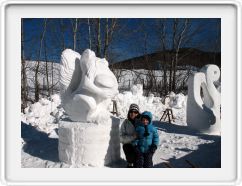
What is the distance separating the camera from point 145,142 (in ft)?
17.5

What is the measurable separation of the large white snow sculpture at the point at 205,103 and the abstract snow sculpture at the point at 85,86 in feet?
12.4

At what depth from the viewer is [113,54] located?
14.1 m

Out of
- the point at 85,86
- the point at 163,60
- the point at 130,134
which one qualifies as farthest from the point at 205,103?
the point at 163,60

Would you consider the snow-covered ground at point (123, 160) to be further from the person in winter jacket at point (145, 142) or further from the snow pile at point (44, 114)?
the person in winter jacket at point (145, 142)

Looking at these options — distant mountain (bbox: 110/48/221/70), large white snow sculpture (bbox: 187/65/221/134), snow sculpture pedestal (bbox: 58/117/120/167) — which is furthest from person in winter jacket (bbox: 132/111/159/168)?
distant mountain (bbox: 110/48/221/70)

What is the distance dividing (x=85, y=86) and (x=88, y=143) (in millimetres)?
943

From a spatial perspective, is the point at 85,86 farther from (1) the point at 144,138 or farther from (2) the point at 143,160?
(2) the point at 143,160

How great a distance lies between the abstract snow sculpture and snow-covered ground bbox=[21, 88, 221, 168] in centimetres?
95

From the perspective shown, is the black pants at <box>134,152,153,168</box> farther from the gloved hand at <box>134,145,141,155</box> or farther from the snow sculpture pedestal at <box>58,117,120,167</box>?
the snow sculpture pedestal at <box>58,117,120,167</box>

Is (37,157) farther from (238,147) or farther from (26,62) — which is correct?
(26,62)

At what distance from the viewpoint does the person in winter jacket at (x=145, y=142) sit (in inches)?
209

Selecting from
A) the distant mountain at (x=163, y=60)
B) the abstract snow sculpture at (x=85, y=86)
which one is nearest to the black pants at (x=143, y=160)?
the abstract snow sculpture at (x=85, y=86)
